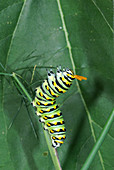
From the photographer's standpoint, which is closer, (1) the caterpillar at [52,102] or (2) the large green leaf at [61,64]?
(1) the caterpillar at [52,102]

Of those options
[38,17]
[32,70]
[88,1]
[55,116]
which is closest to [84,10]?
[88,1]

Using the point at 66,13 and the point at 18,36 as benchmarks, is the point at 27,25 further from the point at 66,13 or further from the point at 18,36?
the point at 66,13

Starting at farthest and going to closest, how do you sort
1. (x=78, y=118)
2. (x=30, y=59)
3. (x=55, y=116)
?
(x=78, y=118) → (x=30, y=59) → (x=55, y=116)

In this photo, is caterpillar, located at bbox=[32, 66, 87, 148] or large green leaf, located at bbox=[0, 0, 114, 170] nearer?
caterpillar, located at bbox=[32, 66, 87, 148]
